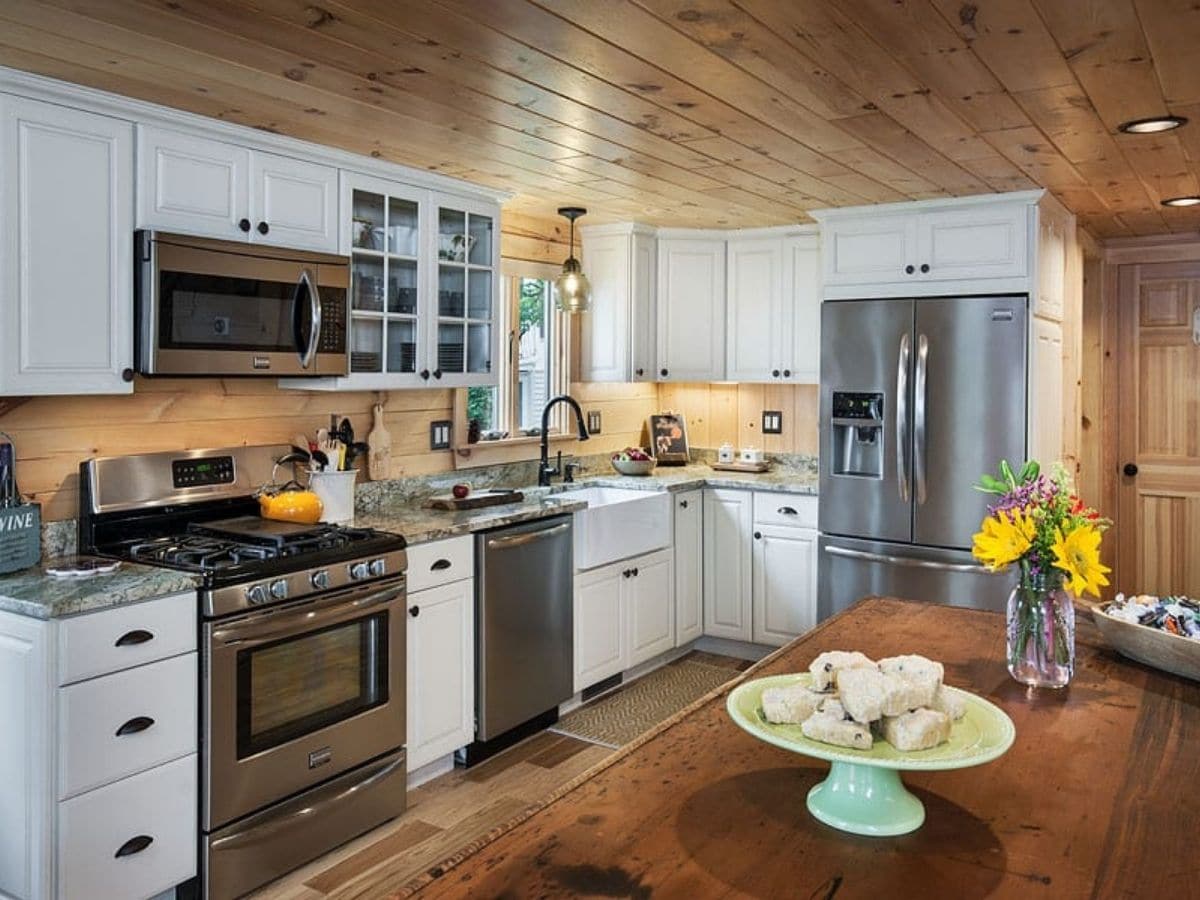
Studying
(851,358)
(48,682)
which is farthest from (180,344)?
(851,358)

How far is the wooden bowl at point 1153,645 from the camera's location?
1.85 meters

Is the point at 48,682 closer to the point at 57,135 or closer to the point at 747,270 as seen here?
the point at 57,135

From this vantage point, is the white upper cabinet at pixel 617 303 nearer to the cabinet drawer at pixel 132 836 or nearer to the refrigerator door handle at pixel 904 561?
the refrigerator door handle at pixel 904 561

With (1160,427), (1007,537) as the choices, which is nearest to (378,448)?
(1007,537)

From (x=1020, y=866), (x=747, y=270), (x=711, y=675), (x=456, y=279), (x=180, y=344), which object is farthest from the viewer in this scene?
(x=747, y=270)

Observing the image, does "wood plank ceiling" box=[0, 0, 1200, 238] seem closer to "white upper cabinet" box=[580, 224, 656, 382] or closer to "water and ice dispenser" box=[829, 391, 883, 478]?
"water and ice dispenser" box=[829, 391, 883, 478]

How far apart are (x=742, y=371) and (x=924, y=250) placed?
3.93 feet

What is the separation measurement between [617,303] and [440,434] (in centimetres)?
129

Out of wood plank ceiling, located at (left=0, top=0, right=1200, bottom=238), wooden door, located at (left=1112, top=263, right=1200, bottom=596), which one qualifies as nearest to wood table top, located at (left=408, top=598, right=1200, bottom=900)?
wood plank ceiling, located at (left=0, top=0, right=1200, bottom=238)

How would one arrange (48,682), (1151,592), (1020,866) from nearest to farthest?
(1020,866)
(48,682)
(1151,592)

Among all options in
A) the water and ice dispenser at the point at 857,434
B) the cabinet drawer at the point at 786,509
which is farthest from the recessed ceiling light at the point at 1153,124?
the cabinet drawer at the point at 786,509

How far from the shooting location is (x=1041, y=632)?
5.98 feet

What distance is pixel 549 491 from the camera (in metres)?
4.54

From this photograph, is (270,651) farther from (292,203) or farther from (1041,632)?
(1041,632)
